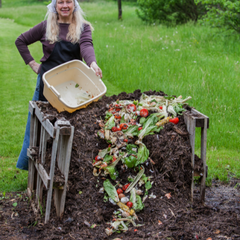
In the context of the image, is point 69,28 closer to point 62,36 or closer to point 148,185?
point 62,36

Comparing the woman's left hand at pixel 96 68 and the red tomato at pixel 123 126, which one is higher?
the woman's left hand at pixel 96 68

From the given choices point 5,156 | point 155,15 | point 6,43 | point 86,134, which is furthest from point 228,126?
point 155,15

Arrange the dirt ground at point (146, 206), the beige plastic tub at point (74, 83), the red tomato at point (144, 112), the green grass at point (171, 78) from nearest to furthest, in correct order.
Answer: the dirt ground at point (146, 206) → the red tomato at point (144, 112) → the beige plastic tub at point (74, 83) → the green grass at point (171, 78)

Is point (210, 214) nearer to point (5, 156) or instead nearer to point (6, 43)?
point (5, 156)

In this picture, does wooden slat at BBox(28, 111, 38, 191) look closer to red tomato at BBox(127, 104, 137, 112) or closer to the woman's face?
red tomato at BBox(127, 104, 137, 112)

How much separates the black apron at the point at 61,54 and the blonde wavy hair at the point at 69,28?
0.22 feet

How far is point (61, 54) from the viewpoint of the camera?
3.50m

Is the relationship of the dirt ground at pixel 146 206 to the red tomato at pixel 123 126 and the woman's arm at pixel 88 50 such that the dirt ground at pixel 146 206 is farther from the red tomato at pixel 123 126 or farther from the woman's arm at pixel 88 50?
the woman's arm at pixel 88 50

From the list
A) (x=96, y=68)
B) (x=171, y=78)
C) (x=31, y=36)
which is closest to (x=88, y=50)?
(x=96, y=68)

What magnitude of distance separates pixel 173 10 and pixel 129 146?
14486 millimetres

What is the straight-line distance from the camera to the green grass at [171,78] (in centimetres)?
477

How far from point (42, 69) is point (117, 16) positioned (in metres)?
18.6

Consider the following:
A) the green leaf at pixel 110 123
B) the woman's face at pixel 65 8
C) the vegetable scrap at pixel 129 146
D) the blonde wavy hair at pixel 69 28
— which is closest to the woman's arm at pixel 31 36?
the blonde wavy hair at pixel 69 28

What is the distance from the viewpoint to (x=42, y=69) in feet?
11.7
